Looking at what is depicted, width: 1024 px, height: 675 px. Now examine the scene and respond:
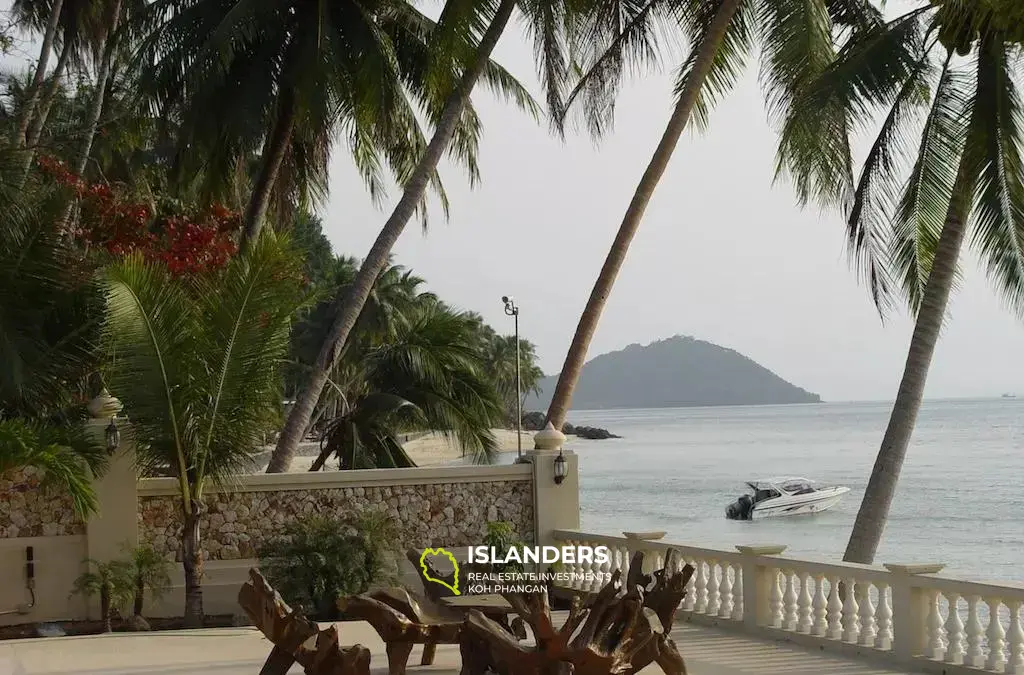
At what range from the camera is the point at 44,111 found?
47.7 ft

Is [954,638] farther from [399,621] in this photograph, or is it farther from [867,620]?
[399,621]

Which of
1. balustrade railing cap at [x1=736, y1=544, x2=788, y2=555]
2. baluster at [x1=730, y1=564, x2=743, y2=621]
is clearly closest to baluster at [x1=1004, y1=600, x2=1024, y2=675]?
balustrade railing cap at [x1=736, y1=544, x2=788, y2=555]

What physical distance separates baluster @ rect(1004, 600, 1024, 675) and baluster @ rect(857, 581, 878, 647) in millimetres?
1296

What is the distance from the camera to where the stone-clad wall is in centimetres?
1312

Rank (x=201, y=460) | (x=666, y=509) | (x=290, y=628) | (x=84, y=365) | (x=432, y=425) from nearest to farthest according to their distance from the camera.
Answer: (x=290, y=628), (x=201, y=460), (x=84, y=365), (x=432, y=425), (x=666, y=509)

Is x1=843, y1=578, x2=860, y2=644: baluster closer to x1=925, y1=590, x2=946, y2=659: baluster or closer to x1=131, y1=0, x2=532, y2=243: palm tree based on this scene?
x1=925, y1=590, x2=946, y2=659: baluster

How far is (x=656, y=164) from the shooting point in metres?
15.1

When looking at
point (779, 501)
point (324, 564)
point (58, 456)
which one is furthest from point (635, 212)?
point (779, 501)

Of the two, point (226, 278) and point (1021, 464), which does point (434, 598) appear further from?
point (1021, 464)

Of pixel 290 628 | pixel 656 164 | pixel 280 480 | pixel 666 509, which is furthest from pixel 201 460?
pixel 666 509

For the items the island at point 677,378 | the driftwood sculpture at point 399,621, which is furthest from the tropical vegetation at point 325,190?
the island at point 677,378

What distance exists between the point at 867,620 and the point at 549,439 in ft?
17.0

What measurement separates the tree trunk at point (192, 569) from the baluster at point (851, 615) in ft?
21.3

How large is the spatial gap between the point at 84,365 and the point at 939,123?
9.77m
